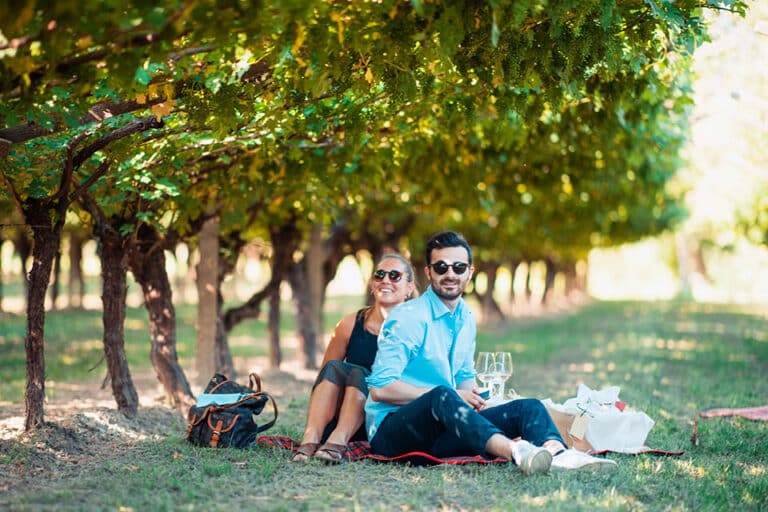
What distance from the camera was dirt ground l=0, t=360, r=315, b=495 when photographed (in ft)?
20.6

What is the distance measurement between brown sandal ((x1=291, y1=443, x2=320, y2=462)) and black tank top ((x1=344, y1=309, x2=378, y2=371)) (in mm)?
794

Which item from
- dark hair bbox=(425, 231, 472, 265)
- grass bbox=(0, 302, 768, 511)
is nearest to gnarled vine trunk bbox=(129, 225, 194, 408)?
grass bbox=(0, 302, 768, 511)

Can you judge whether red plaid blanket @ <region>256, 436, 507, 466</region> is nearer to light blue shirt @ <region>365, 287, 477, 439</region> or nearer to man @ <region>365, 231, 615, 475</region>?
man @ <region>365, 231, 615, 475</region>

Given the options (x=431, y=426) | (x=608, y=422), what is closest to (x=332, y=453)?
(x=431, y=426)

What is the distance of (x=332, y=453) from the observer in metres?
6.19

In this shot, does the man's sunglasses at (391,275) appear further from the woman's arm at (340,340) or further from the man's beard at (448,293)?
the man's beard at (448,293)

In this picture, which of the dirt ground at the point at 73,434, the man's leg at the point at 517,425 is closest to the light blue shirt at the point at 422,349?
the man's leg at the point at 517,425

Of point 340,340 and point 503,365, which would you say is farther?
point 340,340

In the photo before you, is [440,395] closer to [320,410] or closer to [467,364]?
[467,364]

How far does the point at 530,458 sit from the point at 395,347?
1145 mm

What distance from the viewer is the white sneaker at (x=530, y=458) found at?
5.48m

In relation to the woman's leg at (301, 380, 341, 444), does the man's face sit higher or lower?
higher

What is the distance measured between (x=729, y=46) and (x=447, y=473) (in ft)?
33.6

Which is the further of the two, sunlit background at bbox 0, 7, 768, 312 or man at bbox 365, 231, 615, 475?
sunlit background at bbox 0, 7, 768, 312
